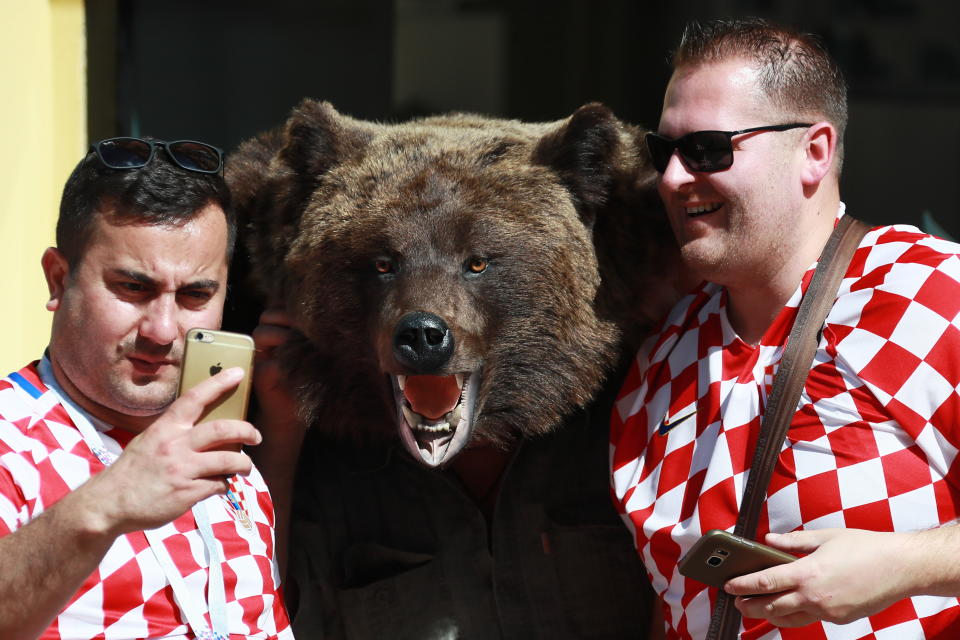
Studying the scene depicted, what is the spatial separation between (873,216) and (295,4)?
348 centimetres

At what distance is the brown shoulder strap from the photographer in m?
2.42

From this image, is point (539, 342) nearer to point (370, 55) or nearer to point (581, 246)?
point (581, 246)

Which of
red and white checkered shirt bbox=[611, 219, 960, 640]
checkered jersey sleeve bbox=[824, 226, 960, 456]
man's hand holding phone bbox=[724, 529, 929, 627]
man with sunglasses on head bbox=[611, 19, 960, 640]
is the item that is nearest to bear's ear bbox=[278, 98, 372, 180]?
man with sunglasses on head bbox=[611, 19, 960, 640]

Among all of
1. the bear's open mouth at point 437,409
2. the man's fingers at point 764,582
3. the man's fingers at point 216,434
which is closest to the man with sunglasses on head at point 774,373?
the man's fingers at point 764,582

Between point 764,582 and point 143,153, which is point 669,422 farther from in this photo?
point 143,153

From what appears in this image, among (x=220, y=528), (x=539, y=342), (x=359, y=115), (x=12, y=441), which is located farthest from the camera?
(x=359, y=115)

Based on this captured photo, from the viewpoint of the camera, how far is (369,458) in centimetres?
333

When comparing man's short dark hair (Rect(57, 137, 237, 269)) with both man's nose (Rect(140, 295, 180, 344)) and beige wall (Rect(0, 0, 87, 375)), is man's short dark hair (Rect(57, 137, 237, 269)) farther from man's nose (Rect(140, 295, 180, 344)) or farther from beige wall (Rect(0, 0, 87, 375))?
beige wall (Rect(0, 0, 87, 375))

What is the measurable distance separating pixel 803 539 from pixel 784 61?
125cm

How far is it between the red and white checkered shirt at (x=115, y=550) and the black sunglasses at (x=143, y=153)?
21.3 inches

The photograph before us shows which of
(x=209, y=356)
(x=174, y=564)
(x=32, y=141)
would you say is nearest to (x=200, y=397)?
(x=209, y=356)

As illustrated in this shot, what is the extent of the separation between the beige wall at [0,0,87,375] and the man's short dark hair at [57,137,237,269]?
122cm

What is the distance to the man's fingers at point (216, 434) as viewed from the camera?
193 centimetres

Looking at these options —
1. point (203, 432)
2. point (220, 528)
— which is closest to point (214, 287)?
point (220, 528)
